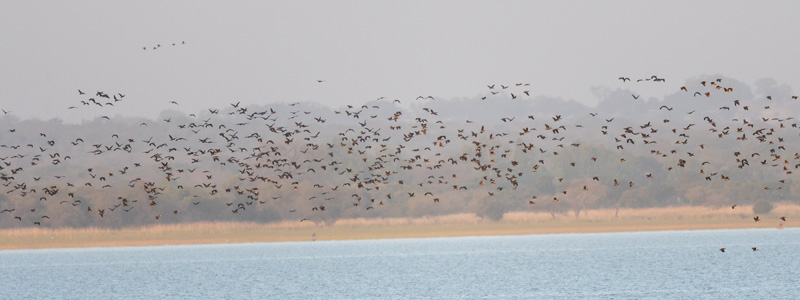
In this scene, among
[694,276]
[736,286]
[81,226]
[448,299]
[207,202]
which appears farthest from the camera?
[207,202]

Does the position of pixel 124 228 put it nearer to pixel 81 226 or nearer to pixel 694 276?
pixel 81 226

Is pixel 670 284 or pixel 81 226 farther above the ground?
pixel 81 226

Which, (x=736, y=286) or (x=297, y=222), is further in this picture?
(x=297, y=222)

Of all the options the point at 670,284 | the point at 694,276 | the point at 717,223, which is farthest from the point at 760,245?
the point at 670,284

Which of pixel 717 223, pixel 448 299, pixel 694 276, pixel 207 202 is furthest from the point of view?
pixel 717 223

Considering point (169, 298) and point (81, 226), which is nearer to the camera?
point (169, 298)

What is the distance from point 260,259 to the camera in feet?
611

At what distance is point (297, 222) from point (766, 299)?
361 feet

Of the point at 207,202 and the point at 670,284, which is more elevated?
the point at 207,202

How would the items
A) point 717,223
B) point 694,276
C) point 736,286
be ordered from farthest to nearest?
point 717,223 → point 694,276 → point 736,286

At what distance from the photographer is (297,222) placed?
613ft

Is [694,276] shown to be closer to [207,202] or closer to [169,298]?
[169,298]

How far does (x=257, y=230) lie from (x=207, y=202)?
905cm

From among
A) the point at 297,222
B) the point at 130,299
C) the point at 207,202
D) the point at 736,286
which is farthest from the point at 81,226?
the point at 736,286
